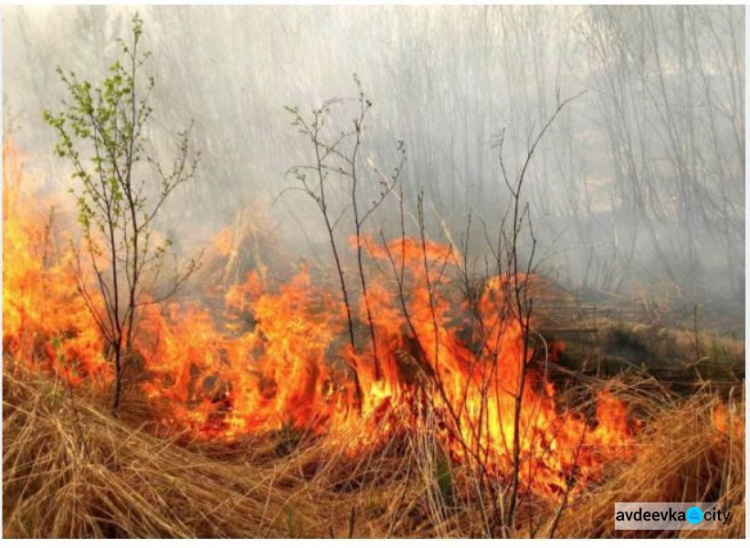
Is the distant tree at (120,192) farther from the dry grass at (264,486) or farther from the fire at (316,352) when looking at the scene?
the dry grass at (264,486)

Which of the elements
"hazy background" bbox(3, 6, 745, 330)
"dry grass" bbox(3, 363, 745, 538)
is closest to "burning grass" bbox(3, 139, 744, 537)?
"dry grass" bbox(3, 363, 745, 538)

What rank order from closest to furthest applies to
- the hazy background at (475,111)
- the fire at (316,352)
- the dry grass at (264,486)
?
the dry grass at (264,486), the fire at (316,352), the hazy background at (475,111)

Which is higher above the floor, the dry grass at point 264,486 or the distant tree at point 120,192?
A: the distant tree at point 120,192

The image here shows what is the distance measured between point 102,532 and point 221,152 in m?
1.66

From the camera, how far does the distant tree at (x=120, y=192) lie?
10.0 ft

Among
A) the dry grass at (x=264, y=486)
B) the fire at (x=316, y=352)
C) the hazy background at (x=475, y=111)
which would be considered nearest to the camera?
the dry grass at (x=264, y=486)

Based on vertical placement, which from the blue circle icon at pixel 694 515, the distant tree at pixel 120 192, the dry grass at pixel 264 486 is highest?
the distant tree at pixel 120 192

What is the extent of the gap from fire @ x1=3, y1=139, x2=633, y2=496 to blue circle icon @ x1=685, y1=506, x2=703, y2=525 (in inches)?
12.5

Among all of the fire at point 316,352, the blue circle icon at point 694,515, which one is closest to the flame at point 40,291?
the fire at point 316,352

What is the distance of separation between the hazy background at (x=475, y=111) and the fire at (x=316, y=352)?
226 millimetres

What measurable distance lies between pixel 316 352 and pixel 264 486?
62 cm

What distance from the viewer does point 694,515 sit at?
261 cm

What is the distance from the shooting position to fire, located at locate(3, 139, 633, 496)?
288 centimetres
